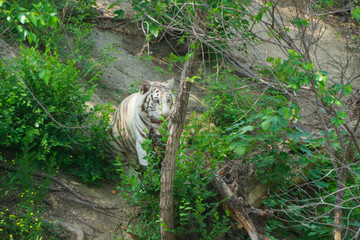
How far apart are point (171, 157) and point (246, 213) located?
2.90 feet

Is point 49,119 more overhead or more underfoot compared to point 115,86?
more overhead

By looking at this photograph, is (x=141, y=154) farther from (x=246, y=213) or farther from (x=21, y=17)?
(x=21, y=17)

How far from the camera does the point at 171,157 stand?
3369mm

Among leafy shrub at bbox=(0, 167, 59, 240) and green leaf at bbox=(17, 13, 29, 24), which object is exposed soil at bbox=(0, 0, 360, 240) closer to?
leafy shrub at bbox=(0, 167, 59, 240)

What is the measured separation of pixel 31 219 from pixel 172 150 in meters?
1.50

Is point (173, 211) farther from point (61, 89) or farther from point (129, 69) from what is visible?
point (129, 69)

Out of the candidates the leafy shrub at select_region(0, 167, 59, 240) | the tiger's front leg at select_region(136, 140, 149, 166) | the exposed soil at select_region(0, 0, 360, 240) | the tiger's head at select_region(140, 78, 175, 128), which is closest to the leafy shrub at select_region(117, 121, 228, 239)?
the exposed soil at select_region(0, 0, 360, 240)

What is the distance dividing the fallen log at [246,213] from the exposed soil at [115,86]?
1037 mm

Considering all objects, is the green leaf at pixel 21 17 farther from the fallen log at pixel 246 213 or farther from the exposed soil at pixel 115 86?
the fallen log at pixel 246 213

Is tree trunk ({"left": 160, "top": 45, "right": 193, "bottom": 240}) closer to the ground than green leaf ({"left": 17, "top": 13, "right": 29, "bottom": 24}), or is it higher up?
closer to the ground

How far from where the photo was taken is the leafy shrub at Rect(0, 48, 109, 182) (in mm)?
4047

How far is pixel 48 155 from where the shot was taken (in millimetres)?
4496

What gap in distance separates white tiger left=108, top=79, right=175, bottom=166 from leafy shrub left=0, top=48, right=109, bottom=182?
264 mm

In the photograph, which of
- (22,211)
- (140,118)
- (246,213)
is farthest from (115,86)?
(246,213)
